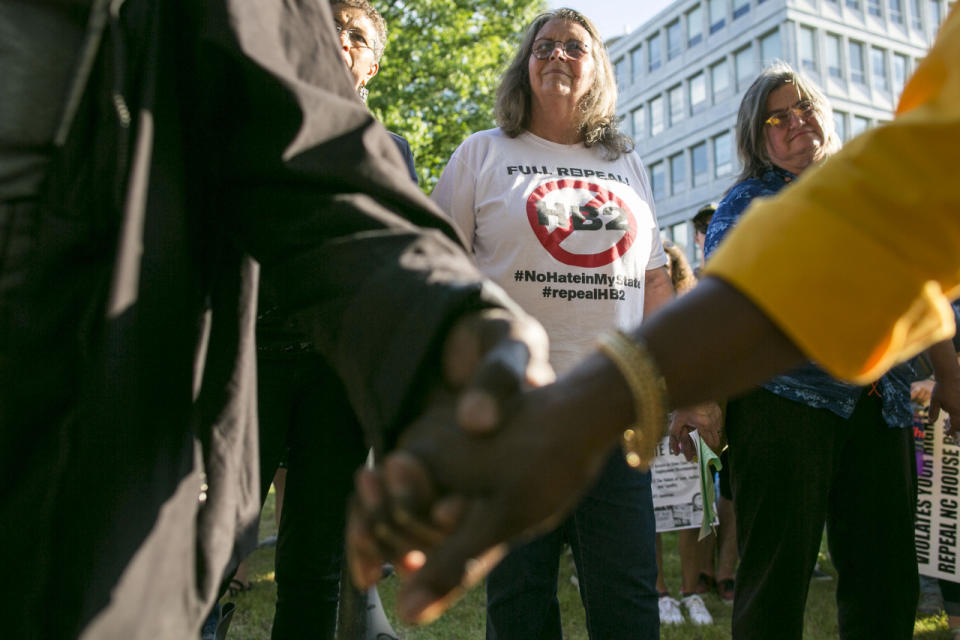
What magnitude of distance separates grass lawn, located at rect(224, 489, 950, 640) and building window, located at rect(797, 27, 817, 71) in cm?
4132

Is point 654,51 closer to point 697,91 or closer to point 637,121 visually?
point 637,121

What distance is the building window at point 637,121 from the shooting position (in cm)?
5141

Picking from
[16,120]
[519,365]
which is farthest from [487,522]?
[16,120]

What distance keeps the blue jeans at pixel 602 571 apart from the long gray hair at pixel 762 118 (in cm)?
144

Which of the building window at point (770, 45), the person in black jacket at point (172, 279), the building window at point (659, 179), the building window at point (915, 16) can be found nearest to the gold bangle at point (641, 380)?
the person in black jacket at point (172, 279)

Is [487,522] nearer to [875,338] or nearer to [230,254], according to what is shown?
[875,338]

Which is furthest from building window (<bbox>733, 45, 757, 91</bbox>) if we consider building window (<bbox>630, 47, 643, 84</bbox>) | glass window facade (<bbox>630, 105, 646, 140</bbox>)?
building window (<bbox>630, 47, 643, 84</bbox>)

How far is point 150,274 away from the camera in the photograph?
100cm

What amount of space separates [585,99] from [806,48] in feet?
142

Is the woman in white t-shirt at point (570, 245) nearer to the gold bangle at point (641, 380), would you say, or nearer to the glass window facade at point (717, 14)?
the gold bangle at point (641, 380)

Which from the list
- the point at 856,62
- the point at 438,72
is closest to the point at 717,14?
the point at 856,62

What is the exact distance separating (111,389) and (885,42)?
167 feet

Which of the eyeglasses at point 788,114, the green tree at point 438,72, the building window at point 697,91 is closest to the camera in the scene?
the eyeglasses at point 788,114

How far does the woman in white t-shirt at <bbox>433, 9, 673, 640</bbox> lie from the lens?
9.07 feet
